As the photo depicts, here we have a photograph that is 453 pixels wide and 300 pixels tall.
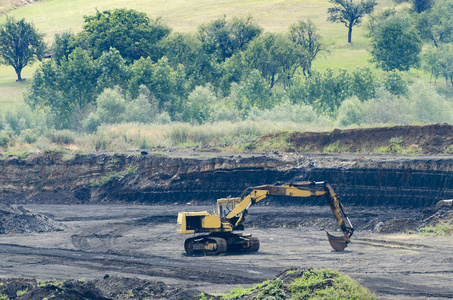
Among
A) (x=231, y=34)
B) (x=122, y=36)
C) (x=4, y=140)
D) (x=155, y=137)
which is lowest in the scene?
(x=155, y=137)

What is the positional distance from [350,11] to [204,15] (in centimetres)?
2649

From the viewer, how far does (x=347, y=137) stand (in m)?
43.0

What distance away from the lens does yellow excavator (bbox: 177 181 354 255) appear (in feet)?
74.5

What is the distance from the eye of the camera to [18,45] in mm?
97625

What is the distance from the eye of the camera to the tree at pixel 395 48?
3595 inches

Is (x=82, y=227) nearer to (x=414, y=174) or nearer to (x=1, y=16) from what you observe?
(x=414, y=174)

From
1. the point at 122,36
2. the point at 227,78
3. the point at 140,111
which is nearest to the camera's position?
the point at 140,111

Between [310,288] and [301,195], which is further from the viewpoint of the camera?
[301,195]

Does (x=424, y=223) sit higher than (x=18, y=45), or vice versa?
(x=18, y=45)

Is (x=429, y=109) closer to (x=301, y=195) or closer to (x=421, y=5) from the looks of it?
(x=301, y=195)

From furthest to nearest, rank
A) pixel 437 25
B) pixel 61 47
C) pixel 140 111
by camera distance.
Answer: pixel 437 25 < pixel 61 47 < pixel 140 111

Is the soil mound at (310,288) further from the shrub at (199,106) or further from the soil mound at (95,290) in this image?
the shrub at (199,106)

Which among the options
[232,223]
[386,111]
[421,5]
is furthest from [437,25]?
[232,223]

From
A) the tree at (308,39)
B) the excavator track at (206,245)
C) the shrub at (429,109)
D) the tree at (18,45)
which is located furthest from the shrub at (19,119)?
the tree at (308,39)
